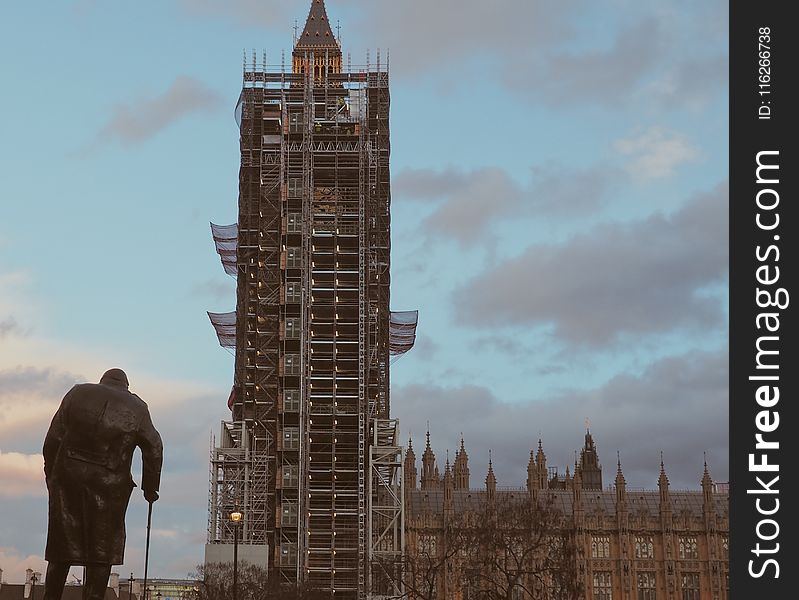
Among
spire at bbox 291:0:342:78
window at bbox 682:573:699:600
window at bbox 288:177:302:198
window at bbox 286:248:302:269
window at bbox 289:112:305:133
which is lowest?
window at bbox 682:573:699:600

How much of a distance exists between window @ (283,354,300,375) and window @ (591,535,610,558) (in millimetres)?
51770

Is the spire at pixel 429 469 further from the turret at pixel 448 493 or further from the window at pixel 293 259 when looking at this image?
the window at pixel 293 259

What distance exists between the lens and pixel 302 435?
3647 inches

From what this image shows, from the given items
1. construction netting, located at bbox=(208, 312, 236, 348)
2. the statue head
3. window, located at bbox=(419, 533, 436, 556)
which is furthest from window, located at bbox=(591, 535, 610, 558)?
the statue head

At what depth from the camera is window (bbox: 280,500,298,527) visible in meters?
92.2

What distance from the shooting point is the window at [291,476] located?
92688mm

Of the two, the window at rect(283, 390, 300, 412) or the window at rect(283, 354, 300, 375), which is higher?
the window at rect(283, 354, 300, 375)

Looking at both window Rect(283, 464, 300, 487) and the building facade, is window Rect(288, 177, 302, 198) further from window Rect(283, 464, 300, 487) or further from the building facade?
window Rect(283, 464, 300, 487)

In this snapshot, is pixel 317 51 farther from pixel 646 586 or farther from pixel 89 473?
pixel 89 473

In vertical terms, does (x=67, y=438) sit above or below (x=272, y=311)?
below

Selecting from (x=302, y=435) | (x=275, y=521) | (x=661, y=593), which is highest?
(x=302, y=435)
